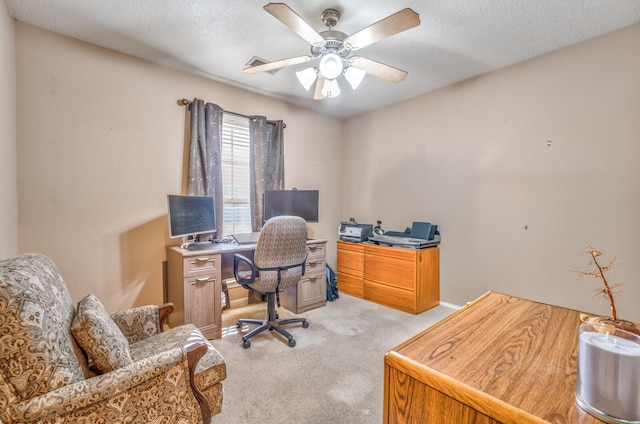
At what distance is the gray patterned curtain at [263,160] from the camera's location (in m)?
3.37

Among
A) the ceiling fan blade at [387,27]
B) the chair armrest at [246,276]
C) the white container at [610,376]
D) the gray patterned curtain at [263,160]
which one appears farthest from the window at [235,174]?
the white container at [610,376]

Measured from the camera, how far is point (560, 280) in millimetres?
2430

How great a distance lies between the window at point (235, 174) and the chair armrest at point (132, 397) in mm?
2183

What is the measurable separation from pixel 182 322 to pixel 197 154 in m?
1.65

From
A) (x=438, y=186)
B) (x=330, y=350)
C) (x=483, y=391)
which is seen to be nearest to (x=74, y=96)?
(x=330, y=350)

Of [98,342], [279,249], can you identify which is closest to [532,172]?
[279,249]

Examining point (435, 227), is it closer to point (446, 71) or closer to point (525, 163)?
point (525, 163)

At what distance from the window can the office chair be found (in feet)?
2.97

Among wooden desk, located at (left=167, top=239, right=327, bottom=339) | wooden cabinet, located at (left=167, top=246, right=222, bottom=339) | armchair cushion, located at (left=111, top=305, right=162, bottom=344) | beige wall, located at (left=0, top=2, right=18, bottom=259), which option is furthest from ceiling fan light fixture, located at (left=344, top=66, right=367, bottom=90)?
beige wall, located at (left=0, top=2, right=18, bottom=259)

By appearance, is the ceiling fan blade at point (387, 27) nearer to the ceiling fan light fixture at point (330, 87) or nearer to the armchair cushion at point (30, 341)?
the ceiling fan light fixture at point (330, 87)

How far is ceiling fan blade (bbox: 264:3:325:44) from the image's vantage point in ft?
4.83

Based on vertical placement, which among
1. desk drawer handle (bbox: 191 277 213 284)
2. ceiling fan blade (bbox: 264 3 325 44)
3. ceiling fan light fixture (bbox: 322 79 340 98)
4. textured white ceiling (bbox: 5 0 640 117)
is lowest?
desk drawer handle (bbox: 191 277 213 284)

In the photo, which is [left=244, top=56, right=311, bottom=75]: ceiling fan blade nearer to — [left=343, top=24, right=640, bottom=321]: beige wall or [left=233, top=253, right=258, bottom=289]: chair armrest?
[left=233, top=253, right=258, bottom=289]: chair armrest

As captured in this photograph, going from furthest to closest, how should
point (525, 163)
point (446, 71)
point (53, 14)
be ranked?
point (446, 71)
point (525, 163)
point (53, 14)
